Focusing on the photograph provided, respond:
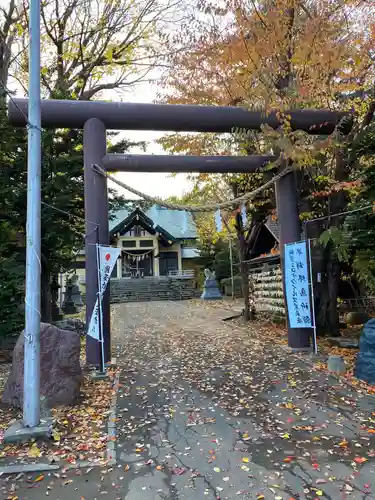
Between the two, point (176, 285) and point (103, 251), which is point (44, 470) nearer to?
point (103, 251)

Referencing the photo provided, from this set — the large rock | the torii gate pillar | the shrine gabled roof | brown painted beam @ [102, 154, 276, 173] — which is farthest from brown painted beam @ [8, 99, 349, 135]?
the shrine gabled roof

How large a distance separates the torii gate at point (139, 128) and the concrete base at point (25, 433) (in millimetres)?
2911

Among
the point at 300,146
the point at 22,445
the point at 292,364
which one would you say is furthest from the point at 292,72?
the point at 22,445

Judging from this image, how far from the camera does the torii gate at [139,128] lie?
7.48 meters

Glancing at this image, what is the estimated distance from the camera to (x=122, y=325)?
14.9 meters

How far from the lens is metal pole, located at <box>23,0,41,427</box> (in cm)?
447

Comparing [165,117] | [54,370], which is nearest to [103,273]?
[54,370]

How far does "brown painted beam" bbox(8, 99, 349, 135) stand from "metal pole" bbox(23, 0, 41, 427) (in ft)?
9.08

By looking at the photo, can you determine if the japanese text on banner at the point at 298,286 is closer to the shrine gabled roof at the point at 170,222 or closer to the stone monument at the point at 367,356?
the stone monument at the point at 367,356

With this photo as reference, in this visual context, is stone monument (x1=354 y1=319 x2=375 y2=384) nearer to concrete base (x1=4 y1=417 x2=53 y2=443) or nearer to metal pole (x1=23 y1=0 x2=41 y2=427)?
concrete base (x1=4 y1=417 x2=53 y2=443)

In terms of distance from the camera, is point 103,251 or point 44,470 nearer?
point 44,470

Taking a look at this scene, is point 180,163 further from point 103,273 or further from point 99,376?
point 99,376

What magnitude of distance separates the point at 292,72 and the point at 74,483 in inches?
340

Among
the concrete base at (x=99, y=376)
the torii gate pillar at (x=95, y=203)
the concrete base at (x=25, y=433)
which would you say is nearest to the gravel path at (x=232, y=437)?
the concrete base at (x=99, y=376)
